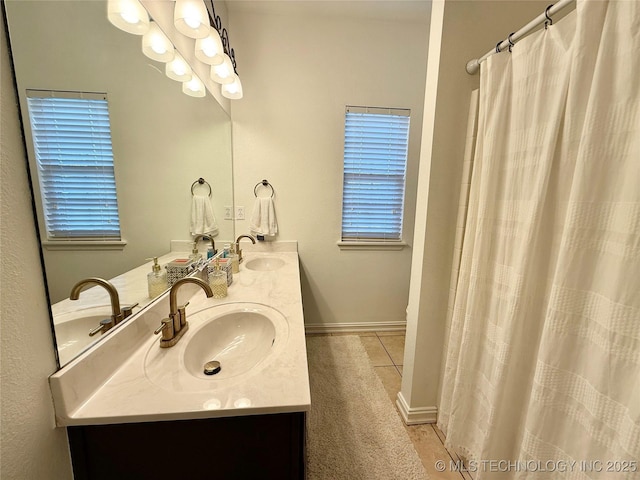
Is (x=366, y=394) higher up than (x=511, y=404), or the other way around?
(x=511, y=404)

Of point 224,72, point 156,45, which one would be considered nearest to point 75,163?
point 156,45

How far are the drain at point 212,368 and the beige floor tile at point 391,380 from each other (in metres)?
1.28

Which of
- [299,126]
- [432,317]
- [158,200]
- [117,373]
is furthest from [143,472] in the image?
A: [299,126]

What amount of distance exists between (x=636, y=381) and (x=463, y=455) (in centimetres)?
98

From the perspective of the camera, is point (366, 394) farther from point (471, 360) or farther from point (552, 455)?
point (552, 455)

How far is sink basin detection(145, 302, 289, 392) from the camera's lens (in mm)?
733

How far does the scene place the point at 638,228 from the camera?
0.62m

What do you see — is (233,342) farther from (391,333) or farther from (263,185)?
(391,333)

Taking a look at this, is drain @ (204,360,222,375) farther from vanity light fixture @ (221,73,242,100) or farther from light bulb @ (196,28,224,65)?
vanity light fixture @ (221,73,242,100)

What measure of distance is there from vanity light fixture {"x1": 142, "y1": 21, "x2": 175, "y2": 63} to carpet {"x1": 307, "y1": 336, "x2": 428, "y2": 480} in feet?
6.41

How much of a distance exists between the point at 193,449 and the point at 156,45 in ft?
4.63

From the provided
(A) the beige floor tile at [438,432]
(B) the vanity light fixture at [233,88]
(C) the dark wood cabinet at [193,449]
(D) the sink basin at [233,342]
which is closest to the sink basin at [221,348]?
(D) the sink basin at [233,342]

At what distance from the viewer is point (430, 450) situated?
1.36 m

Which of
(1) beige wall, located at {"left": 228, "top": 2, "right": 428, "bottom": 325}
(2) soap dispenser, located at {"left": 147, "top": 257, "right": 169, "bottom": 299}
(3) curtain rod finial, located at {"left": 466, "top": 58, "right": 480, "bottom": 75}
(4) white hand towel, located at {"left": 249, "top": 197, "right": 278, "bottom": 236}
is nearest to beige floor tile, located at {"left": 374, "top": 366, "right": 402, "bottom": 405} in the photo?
(1) beige wall, located at {"left": 228, "top": 2, "right": 428, "bottom": 325}
